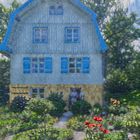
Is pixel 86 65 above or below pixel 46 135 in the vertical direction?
above

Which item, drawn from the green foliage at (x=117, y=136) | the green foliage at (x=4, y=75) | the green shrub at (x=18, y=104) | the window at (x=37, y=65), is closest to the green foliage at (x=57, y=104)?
the green shrub at (x=18, y=104)

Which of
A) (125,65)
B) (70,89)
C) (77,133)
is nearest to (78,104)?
(70,89)

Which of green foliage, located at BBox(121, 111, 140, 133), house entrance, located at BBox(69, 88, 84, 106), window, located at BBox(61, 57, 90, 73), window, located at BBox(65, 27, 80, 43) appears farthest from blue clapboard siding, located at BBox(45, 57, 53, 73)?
green foliage, located at BBox(121, 111, 140, 133)

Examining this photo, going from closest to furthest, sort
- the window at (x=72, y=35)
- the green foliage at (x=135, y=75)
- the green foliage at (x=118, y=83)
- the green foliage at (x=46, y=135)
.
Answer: the green foliage at (x=46, y=135) → the window at (x=72, y=35) → the green foliage at (x=118, y=83) → the green foliage at (x=135, y=75)

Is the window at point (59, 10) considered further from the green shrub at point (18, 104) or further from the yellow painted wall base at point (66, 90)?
the green shrub at point (18, 104)

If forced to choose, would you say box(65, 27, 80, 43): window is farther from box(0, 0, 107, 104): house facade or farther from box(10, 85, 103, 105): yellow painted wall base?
box(10, 85, 103, 105): yellow painted wall base

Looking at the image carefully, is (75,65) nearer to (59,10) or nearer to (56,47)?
(56,47)

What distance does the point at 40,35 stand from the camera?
107ft

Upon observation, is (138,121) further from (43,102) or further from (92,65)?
(92,65)

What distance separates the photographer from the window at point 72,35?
3234 cm

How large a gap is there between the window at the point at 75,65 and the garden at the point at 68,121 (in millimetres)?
2668

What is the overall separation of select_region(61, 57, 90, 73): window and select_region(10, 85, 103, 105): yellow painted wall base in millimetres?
1374

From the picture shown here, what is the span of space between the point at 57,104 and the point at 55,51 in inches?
208

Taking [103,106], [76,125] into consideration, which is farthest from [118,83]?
[76,125]
